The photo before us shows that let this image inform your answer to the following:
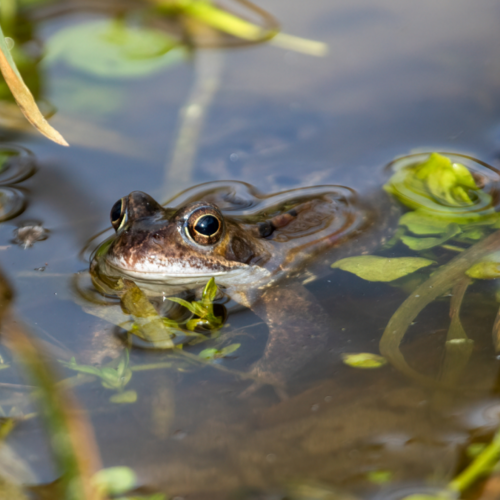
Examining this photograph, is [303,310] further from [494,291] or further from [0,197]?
[0,197]

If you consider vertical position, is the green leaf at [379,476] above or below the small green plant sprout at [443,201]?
below

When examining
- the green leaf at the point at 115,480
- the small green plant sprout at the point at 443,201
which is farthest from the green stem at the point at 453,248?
the green leaf at the point at 115,480

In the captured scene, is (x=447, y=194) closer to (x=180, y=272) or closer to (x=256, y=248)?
(x=256, y=248)

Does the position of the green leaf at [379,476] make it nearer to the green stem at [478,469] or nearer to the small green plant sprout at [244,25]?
the green stem at [478,469]

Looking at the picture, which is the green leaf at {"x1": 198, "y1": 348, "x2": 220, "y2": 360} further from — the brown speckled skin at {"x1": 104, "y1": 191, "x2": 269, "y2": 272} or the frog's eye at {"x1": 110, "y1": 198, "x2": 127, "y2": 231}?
the frog's eye at {"x1": 110, "y1": 198, "x2": 127, "y2": 231}

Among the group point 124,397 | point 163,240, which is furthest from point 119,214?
point 124,397

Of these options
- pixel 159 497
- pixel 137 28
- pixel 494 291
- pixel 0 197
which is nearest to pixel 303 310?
pixel 494 291

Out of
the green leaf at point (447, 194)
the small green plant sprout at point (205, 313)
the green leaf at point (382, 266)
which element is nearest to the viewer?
the small green plant sprout at point (205, 313)
